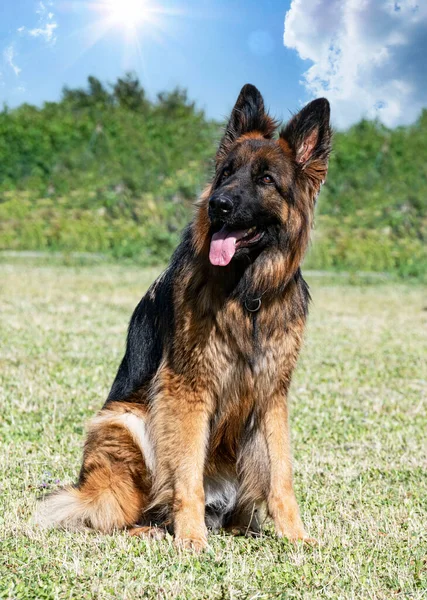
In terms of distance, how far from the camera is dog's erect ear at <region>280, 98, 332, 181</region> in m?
3.94

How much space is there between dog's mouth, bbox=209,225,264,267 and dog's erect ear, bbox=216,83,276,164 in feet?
1.86

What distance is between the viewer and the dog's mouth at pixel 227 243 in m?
3.73

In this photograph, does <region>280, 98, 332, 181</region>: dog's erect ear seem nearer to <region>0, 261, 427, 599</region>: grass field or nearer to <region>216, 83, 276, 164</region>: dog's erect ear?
<region>216, 83, 276, 164</region>: dog's erect ear

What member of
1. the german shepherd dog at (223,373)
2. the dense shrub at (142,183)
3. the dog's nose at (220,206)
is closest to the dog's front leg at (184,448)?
the german shepherd dog at (223,373)

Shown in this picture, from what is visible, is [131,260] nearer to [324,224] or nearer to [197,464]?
[324,224]

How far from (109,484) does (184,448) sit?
Result: 452 millimetres

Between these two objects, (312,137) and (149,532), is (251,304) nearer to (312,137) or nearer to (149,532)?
(312,137)

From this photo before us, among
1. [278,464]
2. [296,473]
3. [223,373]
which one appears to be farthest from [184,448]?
[296,473]

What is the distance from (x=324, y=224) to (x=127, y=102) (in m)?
8.13

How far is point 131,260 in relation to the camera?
20781 millimetres

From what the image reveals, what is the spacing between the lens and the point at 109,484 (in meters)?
3.85

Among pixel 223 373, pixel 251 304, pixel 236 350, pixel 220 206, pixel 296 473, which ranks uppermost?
pixel 220 206

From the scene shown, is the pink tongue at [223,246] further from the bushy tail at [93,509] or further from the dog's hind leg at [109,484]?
the bushy tail at [93,509]

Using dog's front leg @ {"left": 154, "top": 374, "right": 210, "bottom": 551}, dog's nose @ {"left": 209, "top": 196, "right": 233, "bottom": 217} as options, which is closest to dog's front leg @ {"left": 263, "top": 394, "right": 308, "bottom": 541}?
dog's front leg @ {"left": 154, "top": 374, "right": 210, "bottom": 551}
